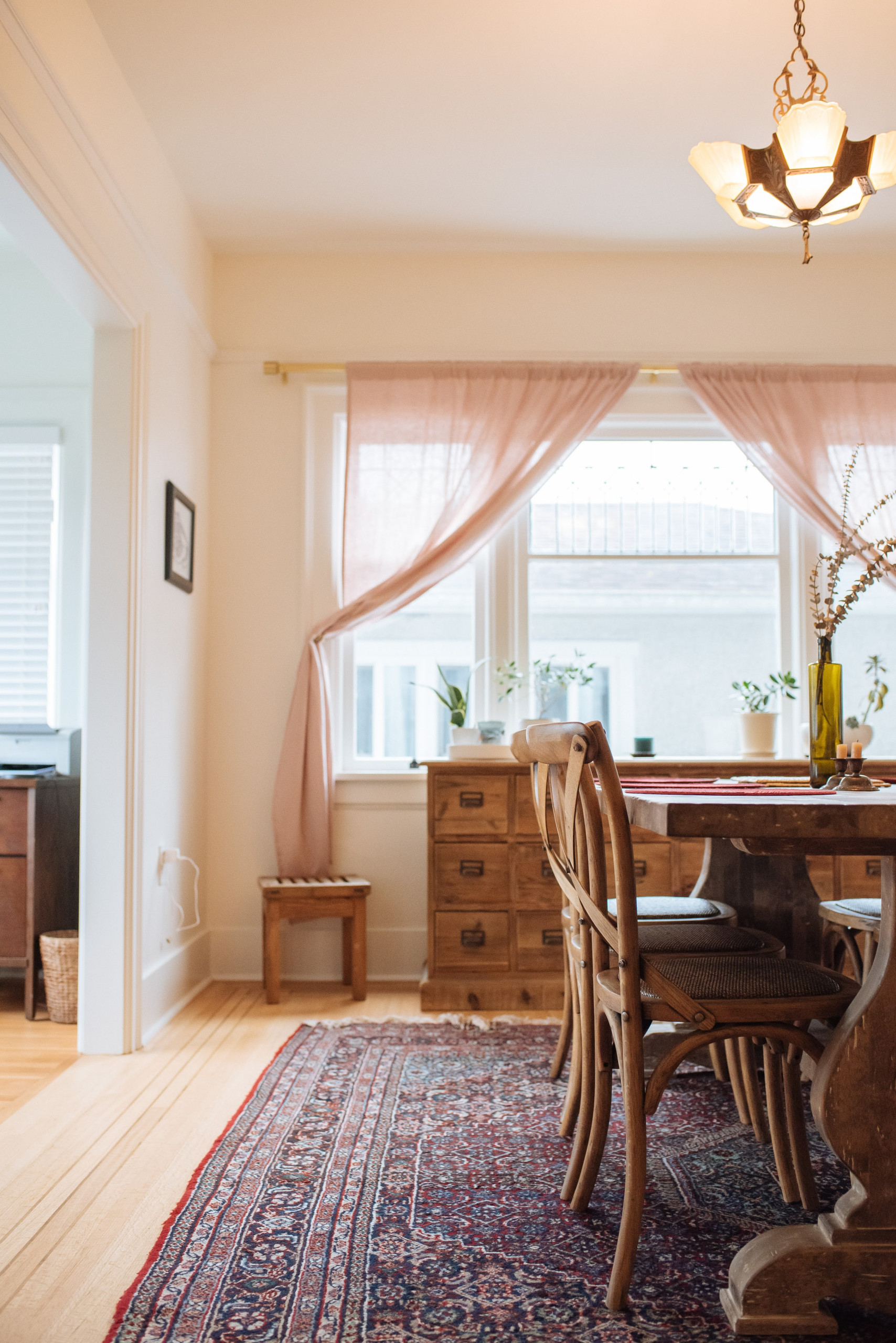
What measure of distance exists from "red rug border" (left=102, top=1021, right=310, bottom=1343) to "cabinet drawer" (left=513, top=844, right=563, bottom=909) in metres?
1.00

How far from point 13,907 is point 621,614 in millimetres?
2488

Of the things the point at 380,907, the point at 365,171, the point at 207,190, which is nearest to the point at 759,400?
the point at 365,171

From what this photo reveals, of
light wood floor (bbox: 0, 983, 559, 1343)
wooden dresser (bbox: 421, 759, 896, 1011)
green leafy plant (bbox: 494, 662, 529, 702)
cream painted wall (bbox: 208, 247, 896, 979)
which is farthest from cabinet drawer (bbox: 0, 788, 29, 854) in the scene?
green leafy plant (bbox: 494, 662, 529, 702)

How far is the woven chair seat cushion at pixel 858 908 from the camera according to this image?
208 centimetres

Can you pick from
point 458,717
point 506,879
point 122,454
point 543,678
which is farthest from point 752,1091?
point 122,454

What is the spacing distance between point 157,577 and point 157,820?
0.79 m

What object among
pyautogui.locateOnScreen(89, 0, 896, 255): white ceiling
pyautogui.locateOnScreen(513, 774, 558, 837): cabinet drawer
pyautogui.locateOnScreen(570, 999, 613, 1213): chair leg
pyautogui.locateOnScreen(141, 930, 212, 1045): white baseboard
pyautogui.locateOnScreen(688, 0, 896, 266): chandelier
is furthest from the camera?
pyautogui.locateOnScreen(513, 774, 558, 837): cabinet drawer

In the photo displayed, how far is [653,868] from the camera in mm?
3496

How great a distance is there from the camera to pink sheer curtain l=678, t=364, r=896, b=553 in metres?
3.96

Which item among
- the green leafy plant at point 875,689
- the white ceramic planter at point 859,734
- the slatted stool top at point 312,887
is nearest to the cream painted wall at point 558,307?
the green leafy plant at point 875,689

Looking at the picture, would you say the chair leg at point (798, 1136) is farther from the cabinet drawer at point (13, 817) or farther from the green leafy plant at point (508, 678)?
the cabinet drawer at point (13, 817)

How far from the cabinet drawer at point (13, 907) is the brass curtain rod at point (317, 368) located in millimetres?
2039

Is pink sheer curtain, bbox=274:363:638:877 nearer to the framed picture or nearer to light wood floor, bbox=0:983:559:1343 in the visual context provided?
the framed picture

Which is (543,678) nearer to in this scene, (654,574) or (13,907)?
(654,574)
